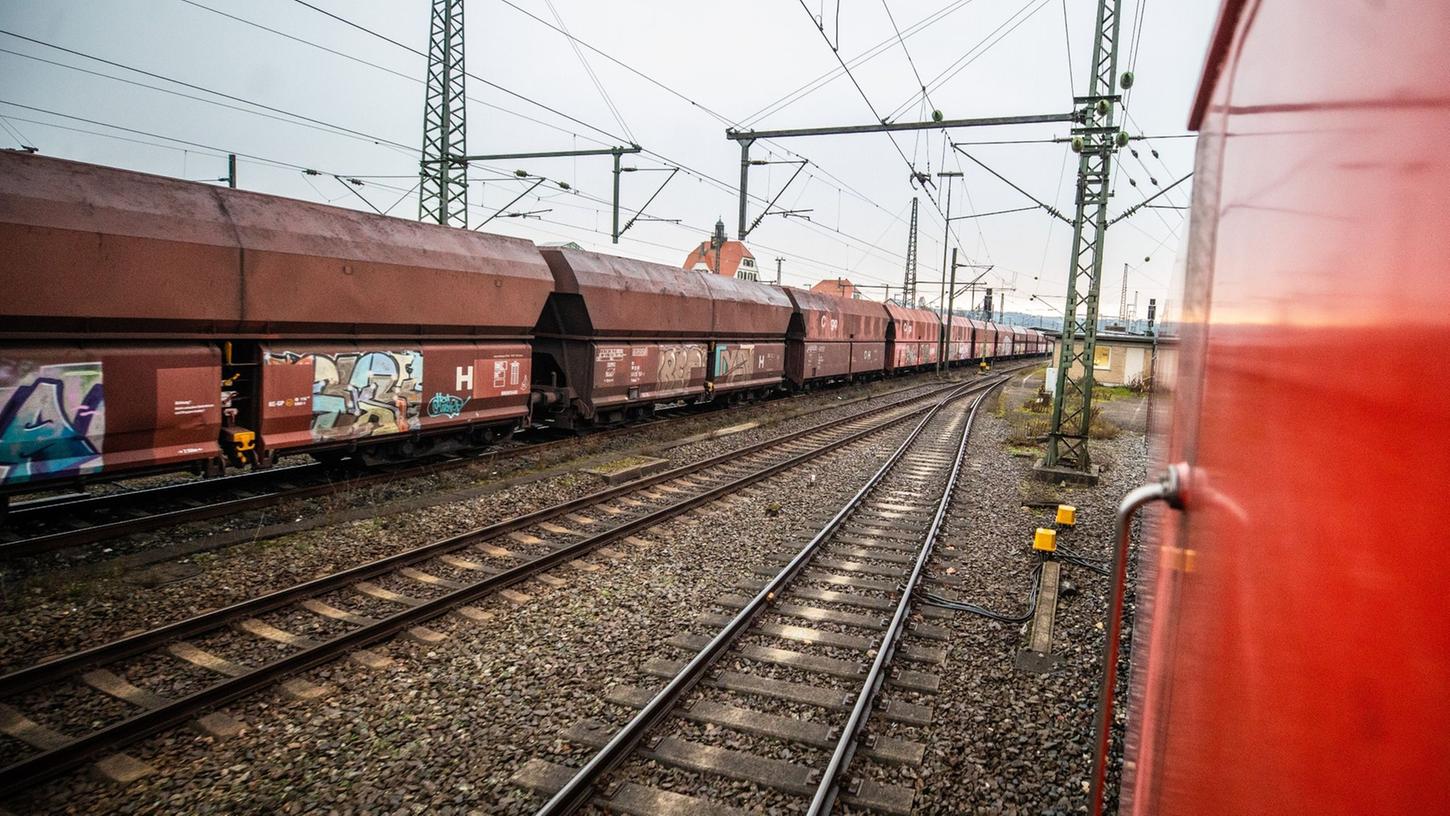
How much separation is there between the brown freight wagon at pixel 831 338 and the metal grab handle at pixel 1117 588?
22.2 metres

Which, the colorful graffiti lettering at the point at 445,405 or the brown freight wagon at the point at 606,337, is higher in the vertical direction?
the brown freight wagon at the point at 606,337

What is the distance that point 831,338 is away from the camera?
2716 cm

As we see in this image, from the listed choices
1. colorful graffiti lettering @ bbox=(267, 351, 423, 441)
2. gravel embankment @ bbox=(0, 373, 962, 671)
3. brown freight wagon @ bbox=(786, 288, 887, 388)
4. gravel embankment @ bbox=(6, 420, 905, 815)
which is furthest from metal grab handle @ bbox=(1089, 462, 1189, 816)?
brown freight wagon @ bbox=(786, 288, 887, 388)

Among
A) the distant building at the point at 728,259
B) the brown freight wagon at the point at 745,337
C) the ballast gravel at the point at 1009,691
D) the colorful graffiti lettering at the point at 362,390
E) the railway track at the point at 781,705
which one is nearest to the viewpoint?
the railway track at the point at 781,705

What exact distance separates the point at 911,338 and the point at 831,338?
477 inches

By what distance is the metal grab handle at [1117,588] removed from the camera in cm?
211

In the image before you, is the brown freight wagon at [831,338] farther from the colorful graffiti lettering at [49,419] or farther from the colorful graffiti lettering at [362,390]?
the colorful graffiti lettering at [49,419]

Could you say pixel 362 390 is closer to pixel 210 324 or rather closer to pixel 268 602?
pixel 210 324

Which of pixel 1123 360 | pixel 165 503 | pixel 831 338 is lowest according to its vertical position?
pixel 165 503

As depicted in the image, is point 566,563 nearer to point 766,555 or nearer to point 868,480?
point 766,555

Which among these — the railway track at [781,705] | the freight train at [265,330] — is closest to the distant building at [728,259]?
the freight train at [265,330]

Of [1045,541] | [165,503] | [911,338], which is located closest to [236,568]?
[165,503]

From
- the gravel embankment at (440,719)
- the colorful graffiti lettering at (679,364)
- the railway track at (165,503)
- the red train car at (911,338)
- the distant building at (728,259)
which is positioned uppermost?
the distant building at (728,259)

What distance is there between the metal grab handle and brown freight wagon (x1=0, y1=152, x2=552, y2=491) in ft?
28.8
